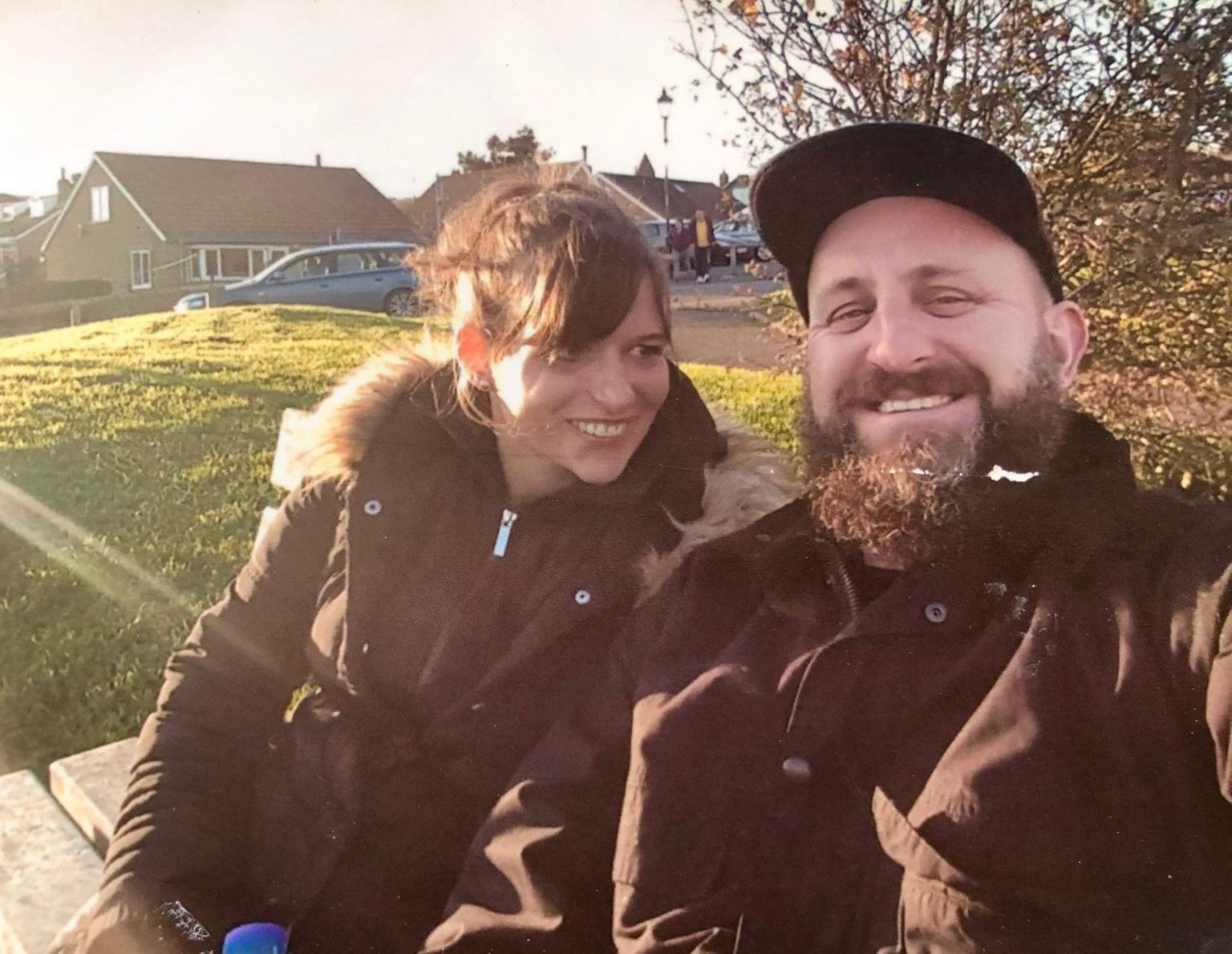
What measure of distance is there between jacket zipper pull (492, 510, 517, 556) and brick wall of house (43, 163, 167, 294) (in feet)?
4.91

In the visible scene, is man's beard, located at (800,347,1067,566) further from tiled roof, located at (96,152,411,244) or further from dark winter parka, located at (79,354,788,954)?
tiled roof, located at (96,152,411,244)

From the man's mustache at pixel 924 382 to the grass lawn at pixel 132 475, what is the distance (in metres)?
0.59

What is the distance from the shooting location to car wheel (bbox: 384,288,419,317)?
2262 millimetres

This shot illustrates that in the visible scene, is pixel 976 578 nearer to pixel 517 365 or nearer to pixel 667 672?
pixel 667 672

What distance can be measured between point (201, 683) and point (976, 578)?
1.31 m

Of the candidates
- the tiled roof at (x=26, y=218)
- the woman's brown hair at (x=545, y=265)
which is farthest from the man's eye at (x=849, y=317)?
the tiled roof at (x=26, y=218)

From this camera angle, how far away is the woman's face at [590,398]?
166cm

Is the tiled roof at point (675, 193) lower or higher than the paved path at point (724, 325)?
higher

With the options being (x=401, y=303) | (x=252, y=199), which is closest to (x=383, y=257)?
(x=401, y=303)

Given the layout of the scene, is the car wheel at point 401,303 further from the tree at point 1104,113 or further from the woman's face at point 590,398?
the tree at point 1104,113

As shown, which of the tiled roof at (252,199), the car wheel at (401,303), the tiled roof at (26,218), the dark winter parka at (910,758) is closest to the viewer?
the dark winter parka at (910,758)

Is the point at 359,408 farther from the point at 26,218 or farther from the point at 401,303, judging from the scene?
the point at 26,218

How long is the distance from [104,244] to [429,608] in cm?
186

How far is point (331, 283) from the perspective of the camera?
317 centimetres
